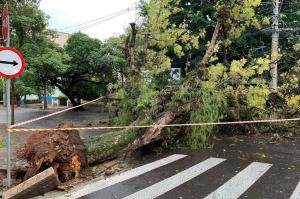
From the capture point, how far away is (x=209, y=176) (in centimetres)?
630

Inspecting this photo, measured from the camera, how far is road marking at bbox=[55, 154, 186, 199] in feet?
18.6

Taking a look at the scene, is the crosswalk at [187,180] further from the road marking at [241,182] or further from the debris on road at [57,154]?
the debris on road at [57,154]

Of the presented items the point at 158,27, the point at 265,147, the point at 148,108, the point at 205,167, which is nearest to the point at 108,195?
the point at 205,167

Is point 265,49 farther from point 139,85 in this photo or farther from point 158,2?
point 139,85

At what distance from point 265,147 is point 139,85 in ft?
14.1

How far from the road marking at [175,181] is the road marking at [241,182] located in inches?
26.5

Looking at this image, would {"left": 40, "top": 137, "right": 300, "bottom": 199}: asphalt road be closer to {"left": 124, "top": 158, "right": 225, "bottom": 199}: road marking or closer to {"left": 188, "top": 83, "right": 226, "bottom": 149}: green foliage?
{"left": 124, "top": 158, "right": 225, "bottom": 199}: road marking

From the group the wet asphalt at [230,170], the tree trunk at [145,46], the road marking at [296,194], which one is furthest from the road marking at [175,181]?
the tree trunk at [145,46]

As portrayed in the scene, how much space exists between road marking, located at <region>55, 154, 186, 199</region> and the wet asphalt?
15 centimetres

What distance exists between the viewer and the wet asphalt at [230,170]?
217 inches

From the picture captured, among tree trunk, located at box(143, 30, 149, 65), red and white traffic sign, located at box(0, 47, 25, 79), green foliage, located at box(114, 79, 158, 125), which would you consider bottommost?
green foliage, located at box(114, 79, 158, 125)

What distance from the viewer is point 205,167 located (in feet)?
22.6

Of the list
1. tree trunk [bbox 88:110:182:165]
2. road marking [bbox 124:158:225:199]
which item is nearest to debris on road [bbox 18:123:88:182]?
tree trunk [bbox 88:110:182:165]

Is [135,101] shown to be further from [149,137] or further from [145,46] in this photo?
[145,46]
